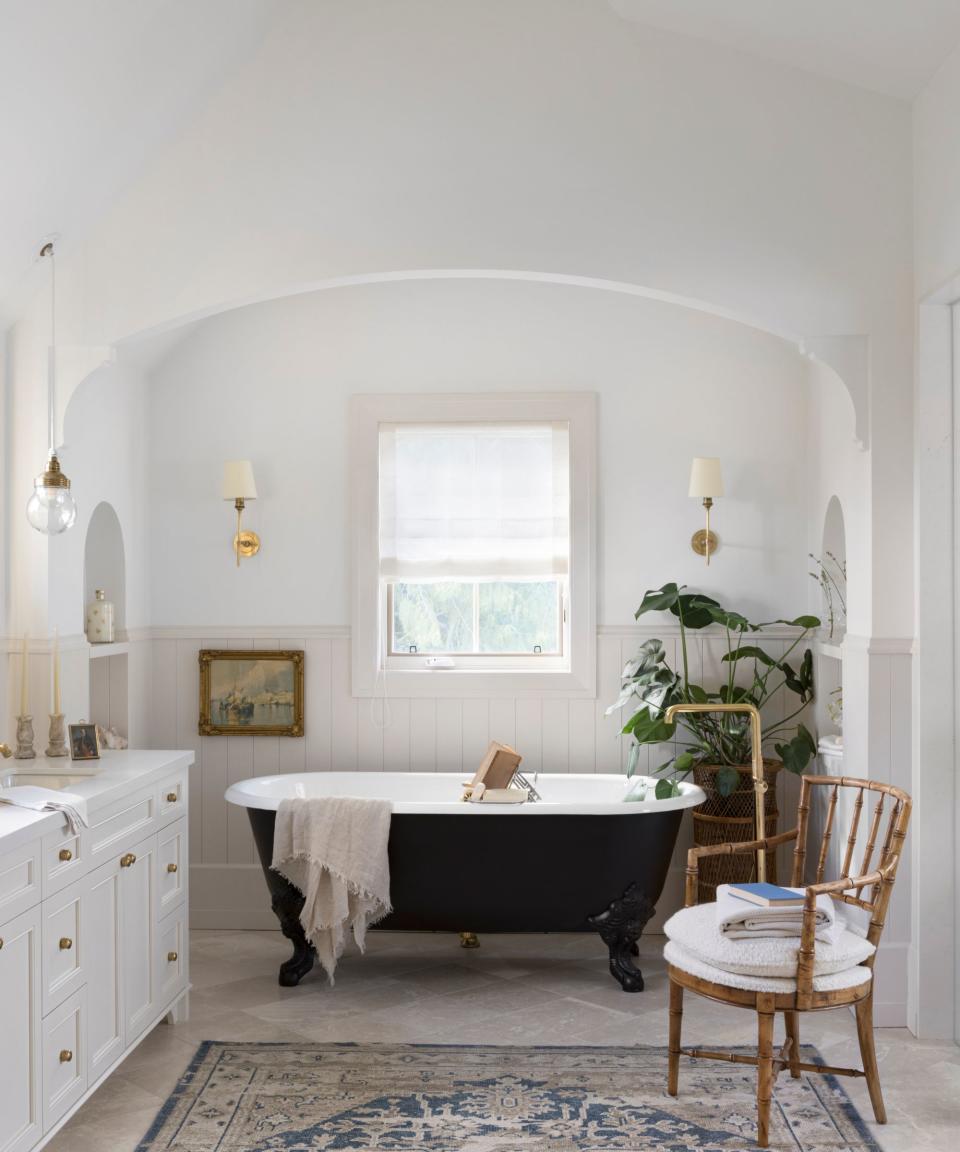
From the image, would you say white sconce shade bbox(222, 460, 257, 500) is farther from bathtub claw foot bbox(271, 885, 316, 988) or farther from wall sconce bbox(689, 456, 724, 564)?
wall sconce bbox(689, 456, 724, 564)

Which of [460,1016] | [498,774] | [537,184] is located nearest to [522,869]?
[498,774]

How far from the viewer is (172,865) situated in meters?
3.83

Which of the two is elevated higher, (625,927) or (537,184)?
(537,184)

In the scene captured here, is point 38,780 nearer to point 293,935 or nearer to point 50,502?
point 50,502

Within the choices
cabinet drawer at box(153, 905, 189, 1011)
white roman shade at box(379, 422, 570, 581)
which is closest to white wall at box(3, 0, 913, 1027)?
white roman shade at box(379, 422, 570, 581)

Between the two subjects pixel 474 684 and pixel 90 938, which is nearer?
pixel 90 938

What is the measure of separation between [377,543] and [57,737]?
169cm

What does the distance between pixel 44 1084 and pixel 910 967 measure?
8.78 ft

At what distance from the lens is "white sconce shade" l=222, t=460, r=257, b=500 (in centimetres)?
498

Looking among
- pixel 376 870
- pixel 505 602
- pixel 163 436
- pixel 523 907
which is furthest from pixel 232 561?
pixel 523 907

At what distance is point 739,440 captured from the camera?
16.4ft

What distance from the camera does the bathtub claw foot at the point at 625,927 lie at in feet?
13.6

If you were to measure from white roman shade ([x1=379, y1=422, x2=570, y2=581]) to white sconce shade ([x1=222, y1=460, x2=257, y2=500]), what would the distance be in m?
0.56

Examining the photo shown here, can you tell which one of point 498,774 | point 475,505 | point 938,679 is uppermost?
point 475,505
